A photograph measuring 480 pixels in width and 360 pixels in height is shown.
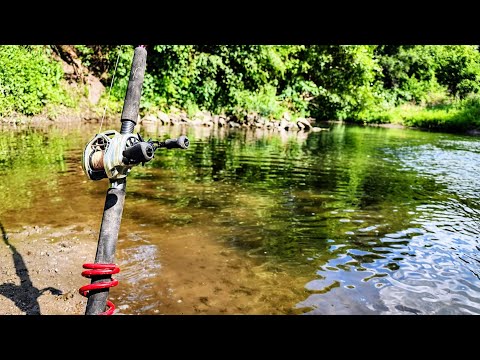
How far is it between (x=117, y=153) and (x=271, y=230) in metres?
4.40

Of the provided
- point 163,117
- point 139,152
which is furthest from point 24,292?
point 163,117

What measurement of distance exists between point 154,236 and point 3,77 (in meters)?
15.7

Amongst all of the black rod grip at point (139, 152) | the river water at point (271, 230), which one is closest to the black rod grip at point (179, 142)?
the black rod grip at point (139, 152)

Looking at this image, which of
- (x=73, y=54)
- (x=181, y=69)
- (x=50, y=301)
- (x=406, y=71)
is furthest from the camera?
(x=406, y=71)

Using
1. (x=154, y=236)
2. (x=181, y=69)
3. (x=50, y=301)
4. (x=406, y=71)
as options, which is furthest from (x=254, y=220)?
(x=406, y=71)

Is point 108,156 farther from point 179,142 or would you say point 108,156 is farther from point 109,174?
point 179,142

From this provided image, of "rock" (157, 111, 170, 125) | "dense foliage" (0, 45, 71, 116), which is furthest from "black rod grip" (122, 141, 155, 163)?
"rock" (157, 111, 170, 125)

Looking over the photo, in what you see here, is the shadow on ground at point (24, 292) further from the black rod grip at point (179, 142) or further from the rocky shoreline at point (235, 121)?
the rocky shoreline at point (235, 121)

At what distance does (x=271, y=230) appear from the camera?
616 cm

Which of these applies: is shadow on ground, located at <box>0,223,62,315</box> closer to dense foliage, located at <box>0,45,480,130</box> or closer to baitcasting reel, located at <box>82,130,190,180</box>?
baitcasting reel, located at <box>82,130,190,180</box>

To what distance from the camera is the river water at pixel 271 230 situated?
416 cm
